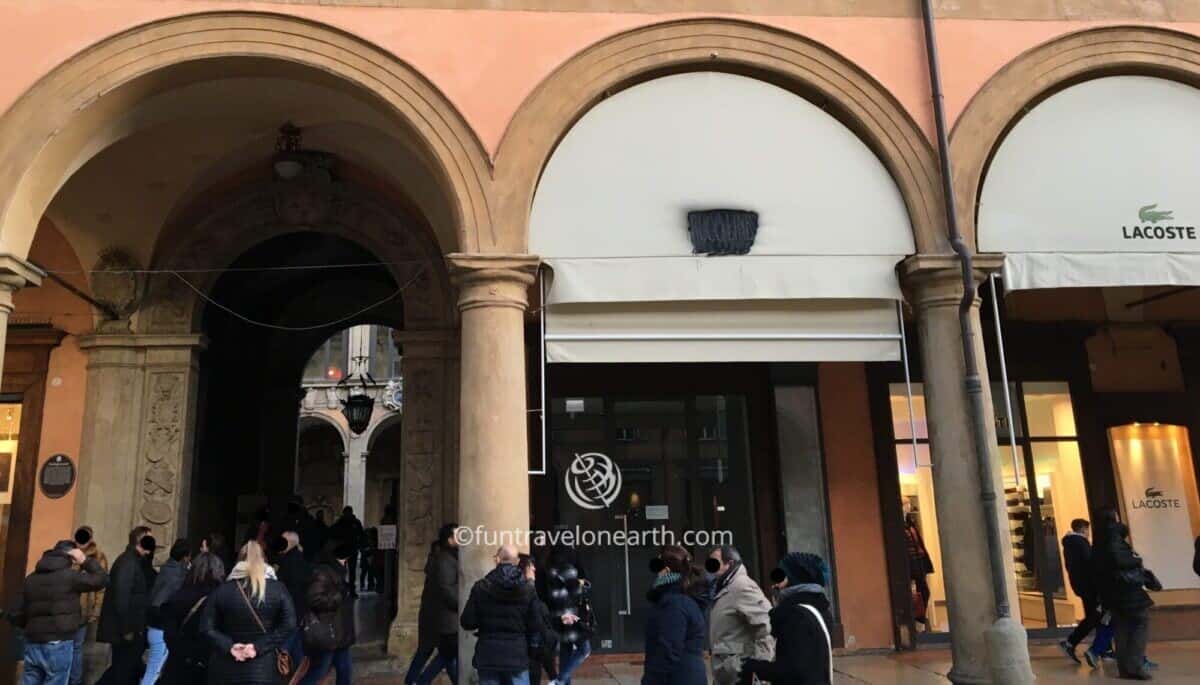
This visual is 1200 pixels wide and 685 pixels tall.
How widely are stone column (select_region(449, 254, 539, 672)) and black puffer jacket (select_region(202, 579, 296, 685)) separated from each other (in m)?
1.96

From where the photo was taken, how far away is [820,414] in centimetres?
1083

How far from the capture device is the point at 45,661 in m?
7.01

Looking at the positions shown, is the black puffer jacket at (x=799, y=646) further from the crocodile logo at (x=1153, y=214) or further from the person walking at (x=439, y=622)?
the crocodile logo at (x=1153, y=214)

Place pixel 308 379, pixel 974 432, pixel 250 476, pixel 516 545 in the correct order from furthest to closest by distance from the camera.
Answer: pixel 308 379
pixel 250 476
pixel 974 432
pixel 516 545

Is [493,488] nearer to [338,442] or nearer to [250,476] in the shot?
[250,476]

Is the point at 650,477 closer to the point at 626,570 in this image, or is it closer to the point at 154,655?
the point at 626,570

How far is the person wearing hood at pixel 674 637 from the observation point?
5410mm

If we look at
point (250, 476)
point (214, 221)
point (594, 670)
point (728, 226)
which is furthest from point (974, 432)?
point (250, 476)

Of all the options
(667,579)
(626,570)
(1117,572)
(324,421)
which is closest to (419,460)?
(626,570)

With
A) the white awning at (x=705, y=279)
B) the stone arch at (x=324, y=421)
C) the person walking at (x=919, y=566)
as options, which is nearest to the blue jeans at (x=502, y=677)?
the white awning at (x=705, y=279)

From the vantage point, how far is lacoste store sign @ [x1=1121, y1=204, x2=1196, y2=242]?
8.25 meters

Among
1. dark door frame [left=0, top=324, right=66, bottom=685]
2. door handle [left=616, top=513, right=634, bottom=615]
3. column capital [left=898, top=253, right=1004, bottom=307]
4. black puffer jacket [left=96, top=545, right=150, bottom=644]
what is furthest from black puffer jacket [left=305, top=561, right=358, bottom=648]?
column capital [left=898, top=253, right=1004, bottom=307]

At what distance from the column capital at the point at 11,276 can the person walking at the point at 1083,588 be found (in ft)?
33.1

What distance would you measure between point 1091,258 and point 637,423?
17.1 ft
